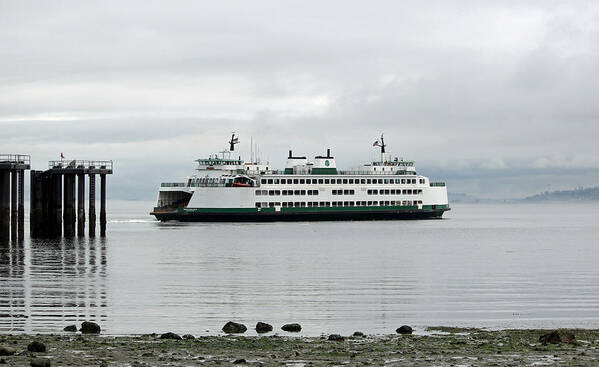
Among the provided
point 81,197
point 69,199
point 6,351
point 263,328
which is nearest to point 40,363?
point 6,351

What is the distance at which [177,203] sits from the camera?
97.4 meters

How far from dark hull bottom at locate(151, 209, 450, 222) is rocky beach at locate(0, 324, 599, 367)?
7344 centimetres

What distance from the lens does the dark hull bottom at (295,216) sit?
94.3 metres

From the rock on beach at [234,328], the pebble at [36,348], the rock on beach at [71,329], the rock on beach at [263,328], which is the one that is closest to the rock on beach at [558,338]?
the rock on beach at [263,328]

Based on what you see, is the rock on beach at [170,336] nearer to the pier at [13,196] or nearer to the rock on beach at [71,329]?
the rock on beach at [71,329]

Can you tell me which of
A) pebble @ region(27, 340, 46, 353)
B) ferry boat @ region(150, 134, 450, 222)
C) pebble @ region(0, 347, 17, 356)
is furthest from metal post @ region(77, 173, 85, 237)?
pebble @ region(0, 347, 17, 356)

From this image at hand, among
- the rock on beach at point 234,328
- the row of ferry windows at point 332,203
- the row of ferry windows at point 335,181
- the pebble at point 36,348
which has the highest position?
the row of ferry windows at point 335,181

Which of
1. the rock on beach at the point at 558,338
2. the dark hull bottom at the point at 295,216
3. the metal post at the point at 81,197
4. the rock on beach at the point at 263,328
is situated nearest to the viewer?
the rock on beach at the point at 558,338

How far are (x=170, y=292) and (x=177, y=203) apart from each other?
6703 centimetres

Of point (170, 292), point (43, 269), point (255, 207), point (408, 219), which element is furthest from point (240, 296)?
point (408, 219)

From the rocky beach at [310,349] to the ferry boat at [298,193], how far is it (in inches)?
2868

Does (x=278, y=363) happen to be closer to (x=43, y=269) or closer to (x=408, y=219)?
(x=43, y=269)

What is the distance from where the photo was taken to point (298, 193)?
97.9 meters

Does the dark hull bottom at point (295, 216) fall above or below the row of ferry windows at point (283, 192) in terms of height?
below
